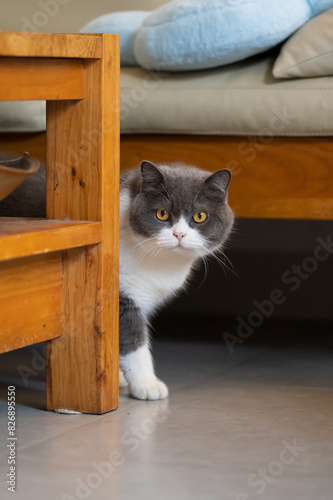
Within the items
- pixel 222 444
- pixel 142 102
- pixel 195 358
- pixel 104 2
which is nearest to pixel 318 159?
pixel 142 102

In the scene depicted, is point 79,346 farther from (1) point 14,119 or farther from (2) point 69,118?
(1) point 14,119

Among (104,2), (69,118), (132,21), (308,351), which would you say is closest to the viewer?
(69,118)

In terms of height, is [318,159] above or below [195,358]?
above

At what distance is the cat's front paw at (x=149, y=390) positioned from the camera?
1.50m

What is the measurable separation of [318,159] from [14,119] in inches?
28.9

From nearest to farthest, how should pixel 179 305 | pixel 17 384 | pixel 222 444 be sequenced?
pixel 222 444
pixel 17 384
pixel 179 305

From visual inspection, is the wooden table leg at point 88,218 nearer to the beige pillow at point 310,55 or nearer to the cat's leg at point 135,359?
the cat's leg at point 135,359

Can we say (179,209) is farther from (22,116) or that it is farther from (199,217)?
(22,116)

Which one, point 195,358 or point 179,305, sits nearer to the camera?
point 195,358

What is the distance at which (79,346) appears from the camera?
1.39m

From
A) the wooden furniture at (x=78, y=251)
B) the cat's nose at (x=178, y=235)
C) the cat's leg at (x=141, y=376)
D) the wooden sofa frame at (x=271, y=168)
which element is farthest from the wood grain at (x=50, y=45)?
the cat's leg at (x=141, y=376)

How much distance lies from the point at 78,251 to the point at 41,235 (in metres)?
0.18

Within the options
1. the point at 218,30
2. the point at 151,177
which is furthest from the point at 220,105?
the point at 151,177

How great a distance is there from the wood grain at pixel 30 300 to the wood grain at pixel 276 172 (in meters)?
0.50
